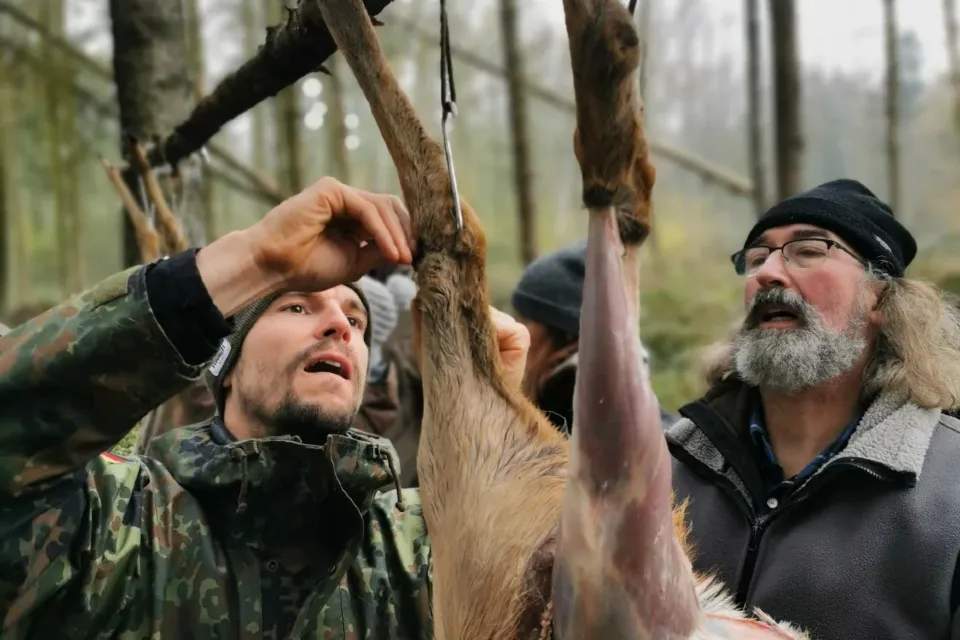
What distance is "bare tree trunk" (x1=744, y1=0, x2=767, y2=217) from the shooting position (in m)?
10.0

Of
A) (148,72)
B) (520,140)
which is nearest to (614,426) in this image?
(148,72)

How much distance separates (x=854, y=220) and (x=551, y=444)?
4.82ft

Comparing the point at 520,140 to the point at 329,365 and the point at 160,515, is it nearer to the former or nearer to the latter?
the point at 329,365

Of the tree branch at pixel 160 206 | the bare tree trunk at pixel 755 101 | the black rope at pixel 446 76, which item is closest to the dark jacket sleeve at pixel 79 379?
the black rope at pixel 446 76

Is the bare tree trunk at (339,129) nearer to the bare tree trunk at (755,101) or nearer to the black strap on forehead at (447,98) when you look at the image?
the bare tree trunk at (755,101)

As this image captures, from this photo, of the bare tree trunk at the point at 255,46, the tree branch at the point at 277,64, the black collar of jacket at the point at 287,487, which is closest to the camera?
the tree branch at the point at 277,64

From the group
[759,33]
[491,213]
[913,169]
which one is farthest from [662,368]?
[913,169]

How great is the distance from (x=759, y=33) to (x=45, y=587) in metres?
10.1

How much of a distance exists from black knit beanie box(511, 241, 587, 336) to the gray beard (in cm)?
120

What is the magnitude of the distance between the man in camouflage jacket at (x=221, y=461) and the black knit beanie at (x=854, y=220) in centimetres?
140

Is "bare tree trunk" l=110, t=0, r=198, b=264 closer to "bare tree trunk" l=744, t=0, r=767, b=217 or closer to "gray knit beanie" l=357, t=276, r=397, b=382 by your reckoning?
"gray knit beanie" l=357, t=276, r=397, b=382

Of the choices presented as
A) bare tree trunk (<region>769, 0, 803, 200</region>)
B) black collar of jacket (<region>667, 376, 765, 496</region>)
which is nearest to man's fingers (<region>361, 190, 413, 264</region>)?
black collar of jacket (<region>667, 376, 765, 496</region>)

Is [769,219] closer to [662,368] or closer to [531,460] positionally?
[531,460]

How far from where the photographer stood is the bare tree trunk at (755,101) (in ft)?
32.9
